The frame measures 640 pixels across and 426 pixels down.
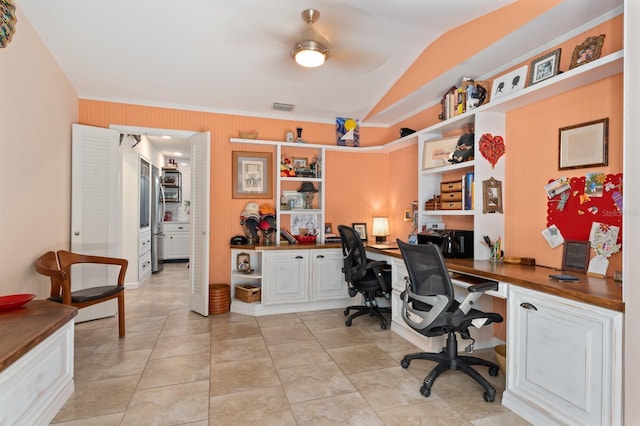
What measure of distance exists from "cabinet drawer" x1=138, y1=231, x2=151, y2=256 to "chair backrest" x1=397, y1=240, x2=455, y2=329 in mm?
4737

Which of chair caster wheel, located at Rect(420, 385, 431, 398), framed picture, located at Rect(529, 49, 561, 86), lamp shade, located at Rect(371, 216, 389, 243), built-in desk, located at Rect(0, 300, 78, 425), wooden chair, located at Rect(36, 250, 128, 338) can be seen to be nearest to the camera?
built-in desk, located at Rect(0, 300, 78, 425)

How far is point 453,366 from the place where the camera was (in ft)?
7.90

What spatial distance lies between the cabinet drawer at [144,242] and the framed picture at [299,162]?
2.97 m

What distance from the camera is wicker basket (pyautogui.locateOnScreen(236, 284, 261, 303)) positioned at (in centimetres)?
404

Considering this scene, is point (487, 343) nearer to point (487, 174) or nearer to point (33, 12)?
point (487, 174)

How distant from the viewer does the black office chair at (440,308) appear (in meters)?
2.21

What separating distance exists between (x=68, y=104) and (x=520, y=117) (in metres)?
4.48

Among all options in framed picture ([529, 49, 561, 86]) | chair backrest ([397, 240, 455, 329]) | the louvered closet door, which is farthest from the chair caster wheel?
the louvered closet door

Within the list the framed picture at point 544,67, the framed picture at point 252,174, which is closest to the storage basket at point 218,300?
the framed picture at point 252,174

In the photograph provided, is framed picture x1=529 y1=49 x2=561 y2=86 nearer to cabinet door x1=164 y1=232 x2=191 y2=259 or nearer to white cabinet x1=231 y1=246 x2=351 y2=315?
white cabinet x1=231 y1=246 x2=351 y2=315

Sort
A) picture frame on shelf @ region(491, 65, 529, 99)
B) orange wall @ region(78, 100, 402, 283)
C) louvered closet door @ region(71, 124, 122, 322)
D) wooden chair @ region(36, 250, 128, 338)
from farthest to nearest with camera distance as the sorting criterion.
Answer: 1. orange wall @ region(78, 100, 402, 283)
2. louvered closet door @ region(71, 124, 122, 322)
3. wooden chair @ region(36, 250, 128, 338)
4. picture frame on shelf @ region(491, 65, 529, 99)

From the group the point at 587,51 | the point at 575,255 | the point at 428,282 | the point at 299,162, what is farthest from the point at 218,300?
the point at 587,51

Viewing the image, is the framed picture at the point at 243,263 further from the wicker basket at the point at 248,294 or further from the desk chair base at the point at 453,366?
the desk chair base at the point at 453,366

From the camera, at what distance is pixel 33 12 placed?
8.94 feet
